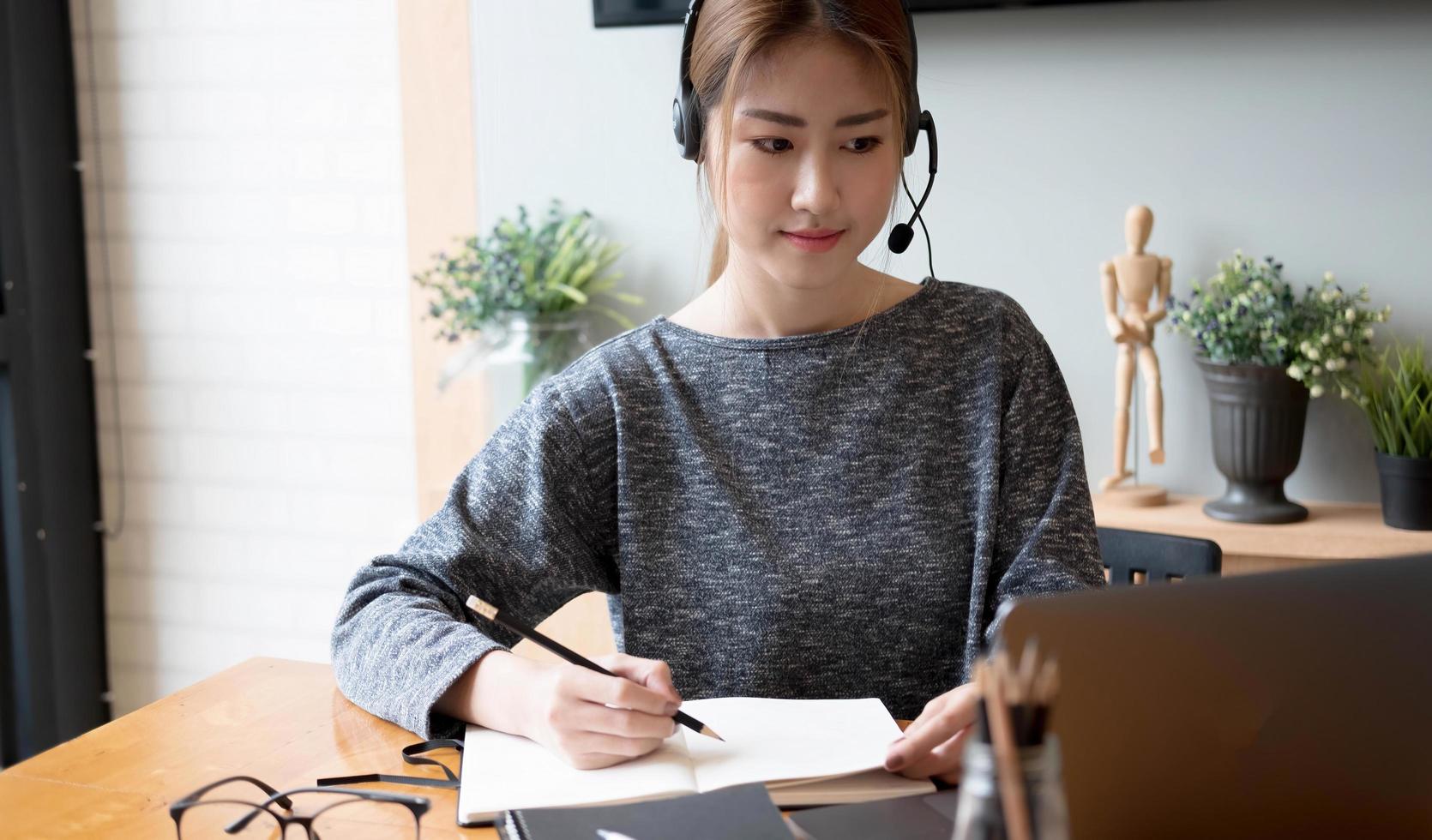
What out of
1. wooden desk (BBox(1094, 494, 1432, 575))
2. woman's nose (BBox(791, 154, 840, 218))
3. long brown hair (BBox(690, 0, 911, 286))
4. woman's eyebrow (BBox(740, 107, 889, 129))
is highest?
long brown hair (BBox(690, 0, 911, 286))

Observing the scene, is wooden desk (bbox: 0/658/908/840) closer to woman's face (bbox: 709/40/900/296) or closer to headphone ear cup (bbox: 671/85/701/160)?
woman's face (bbox: 709/40/900/296)

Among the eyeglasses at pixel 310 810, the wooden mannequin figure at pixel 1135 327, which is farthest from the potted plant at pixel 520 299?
the eyeglasses at pixel 310 810

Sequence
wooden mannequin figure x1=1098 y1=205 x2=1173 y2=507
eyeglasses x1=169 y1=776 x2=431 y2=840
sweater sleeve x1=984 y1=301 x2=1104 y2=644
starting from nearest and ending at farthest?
1. eyeglasses x1=169 y1=776 x2=431 y2=840
2. sweater sleeve x1=984 y1=301 x2=1104 y2=644
3. wooden mannequin figure x1=1098 y1=205 x2=1173 y2=507

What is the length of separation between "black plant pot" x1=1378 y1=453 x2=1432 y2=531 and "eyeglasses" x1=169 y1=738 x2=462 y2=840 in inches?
58.0

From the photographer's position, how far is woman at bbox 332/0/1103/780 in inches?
45.9

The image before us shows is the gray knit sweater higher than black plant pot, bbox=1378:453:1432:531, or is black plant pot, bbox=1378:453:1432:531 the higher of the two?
the gray knit sweater

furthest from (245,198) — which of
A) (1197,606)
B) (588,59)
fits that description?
(1197,606)

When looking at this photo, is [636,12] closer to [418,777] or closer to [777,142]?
[777,142]

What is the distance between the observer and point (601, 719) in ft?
2.98

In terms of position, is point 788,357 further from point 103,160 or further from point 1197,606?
point 103,160

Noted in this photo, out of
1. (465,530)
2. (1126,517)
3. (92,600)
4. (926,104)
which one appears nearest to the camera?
(465,530)

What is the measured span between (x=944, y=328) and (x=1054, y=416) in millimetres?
140

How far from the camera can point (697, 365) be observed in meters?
1.31

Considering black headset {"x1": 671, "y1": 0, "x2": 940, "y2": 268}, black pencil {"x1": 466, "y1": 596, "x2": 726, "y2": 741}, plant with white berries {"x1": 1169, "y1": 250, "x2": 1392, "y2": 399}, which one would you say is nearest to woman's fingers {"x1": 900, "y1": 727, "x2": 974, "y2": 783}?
black pencil {"x1": 466, "y1": 596, "x2": 726, "y2": 741}
